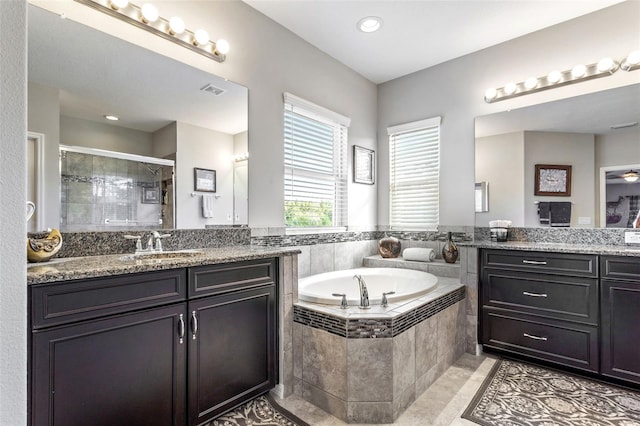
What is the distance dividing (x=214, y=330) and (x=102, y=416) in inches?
21.4

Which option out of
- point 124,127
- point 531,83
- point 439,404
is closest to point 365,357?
point 439,404

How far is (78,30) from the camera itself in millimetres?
1646

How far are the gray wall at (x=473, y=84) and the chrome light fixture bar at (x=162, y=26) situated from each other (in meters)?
2.07

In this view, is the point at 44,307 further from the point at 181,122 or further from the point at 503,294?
the point at 503,294

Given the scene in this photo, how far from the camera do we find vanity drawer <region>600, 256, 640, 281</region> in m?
2.02

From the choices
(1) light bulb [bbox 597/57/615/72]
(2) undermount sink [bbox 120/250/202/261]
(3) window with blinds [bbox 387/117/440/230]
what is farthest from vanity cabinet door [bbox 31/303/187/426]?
(1) light bulb [bbox 597/57/615/72]

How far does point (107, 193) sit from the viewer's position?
5.80ft

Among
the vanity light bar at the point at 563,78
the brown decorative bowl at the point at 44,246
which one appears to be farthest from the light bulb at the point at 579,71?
the brown decorative bowl at the point at 44,246

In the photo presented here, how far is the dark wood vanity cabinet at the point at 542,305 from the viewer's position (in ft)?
7.20

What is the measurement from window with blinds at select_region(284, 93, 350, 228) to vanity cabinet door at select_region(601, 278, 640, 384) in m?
2.12

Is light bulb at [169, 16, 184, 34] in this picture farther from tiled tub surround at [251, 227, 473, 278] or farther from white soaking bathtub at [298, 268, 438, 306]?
Result: white soaking bathtub at [298, 268, 438, 306]

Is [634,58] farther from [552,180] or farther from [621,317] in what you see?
[621,317]

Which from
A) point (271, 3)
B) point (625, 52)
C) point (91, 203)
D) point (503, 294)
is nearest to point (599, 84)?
point (625, 52)

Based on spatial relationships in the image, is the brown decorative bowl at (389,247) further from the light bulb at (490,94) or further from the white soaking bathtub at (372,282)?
the light bulb at (490,94)
